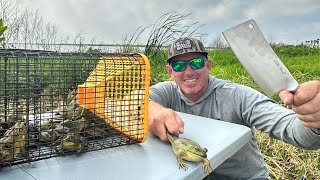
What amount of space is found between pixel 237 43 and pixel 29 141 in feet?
2.98

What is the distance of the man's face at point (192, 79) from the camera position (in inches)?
86.4

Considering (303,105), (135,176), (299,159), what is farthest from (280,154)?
(135,176)

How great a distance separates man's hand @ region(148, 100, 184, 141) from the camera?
157 cm

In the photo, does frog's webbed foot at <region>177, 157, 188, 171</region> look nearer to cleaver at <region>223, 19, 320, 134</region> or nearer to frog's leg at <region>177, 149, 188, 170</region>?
frog's leg at <region>177, 149, 188, 170</region>

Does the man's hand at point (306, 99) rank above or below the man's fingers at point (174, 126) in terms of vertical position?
above

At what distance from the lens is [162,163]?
1.40 meters

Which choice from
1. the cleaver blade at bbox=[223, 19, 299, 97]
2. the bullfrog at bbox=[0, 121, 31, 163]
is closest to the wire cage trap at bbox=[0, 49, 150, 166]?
the bullfrog at bbox=[0, 121, 31, 163]

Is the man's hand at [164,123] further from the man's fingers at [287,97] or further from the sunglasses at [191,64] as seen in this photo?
the sunglasses at [191,64]

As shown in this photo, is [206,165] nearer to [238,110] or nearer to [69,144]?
[69,144]

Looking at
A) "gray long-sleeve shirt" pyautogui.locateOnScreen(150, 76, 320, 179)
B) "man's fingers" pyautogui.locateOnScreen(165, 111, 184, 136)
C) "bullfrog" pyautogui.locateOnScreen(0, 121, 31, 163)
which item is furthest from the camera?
"gray long-sleeve shirt" pyautogui.locateOnScreen(150, 76, 320, 179)

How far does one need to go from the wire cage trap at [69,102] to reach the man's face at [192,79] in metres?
0.60

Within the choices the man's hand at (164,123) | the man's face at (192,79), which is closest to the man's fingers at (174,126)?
the man's hand at (164,123)

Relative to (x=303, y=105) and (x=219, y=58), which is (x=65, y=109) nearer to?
(x=303, y=105)

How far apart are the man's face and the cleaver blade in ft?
1.90
